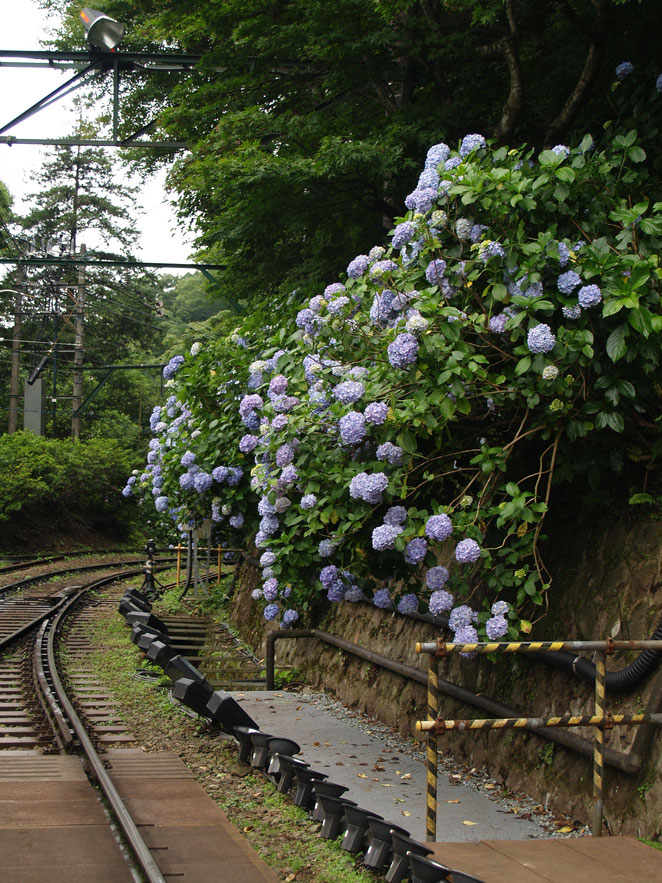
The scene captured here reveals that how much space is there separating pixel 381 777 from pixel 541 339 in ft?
12.0

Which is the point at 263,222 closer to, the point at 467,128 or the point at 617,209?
the point at 467,128

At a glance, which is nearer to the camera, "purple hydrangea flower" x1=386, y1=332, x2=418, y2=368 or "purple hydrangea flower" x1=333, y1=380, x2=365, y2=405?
"purple hydrangea flower" x1=386, y1=332, x2=418, y2=368

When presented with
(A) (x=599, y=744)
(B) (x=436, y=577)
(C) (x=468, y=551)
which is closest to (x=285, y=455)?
(B) (x=436, y=577)

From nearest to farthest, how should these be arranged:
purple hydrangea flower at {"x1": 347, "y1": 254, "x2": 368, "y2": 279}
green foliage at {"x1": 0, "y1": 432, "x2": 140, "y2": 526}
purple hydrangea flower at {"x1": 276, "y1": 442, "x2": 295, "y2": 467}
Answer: purple hydrangea flower at {"x1": 276, "y1": 442, "x2": 295, "y2": 467} < purple hydrangea flower at {"x1": 347, "y1": 254, "x2": 368, "y2": 279} < green foliage at {"x1": 0, "y1": 432, "x2": 140, "y2": 526}

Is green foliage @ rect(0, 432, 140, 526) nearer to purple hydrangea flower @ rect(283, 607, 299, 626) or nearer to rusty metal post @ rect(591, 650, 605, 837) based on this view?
purple hydrangea flower @ rect(283, 607, 299, 626)

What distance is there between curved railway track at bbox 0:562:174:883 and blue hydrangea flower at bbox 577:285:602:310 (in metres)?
3.99

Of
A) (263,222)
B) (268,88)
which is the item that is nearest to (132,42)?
(268,88)

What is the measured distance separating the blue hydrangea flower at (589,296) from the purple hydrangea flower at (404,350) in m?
1.03

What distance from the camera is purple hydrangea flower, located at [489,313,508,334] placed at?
5.67 m

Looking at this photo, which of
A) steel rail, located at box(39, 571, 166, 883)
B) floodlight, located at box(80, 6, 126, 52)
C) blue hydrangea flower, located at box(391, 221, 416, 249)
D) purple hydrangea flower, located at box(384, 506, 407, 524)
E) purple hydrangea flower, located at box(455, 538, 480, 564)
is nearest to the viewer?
steel rail, located at box(39, 571, 166, 883)

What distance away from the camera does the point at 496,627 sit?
5457mm

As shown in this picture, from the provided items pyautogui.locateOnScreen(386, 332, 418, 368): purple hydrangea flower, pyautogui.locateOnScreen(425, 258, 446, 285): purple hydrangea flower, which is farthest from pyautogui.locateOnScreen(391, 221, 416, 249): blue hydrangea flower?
pyautogui.locateOnScreen(386, 332, 418, 368): purple hydrangea flower

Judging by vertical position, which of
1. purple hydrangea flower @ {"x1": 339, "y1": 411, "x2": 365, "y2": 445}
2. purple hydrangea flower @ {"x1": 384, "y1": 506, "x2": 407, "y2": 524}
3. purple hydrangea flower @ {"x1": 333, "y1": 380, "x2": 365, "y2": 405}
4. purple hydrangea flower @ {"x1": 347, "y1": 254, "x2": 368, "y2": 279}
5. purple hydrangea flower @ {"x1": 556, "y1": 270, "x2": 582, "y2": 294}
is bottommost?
purple hydrangea flower @ {"x1": 384, "y1": 506, "x2": 407, "y2": 524}

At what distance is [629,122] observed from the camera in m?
7.47
